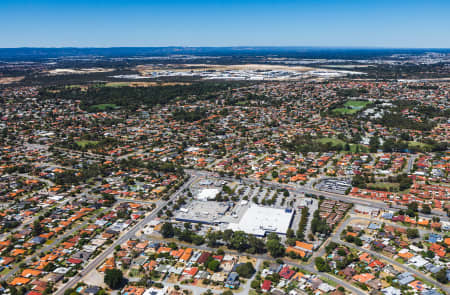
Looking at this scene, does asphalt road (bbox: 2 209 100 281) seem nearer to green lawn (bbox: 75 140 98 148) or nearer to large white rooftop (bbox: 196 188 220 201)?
large white rooftop (bbox: 196 188 220 201)

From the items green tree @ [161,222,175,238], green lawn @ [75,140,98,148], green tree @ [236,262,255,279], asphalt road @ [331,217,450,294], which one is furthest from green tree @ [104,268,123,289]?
green lawn @ [75,140,98,148]

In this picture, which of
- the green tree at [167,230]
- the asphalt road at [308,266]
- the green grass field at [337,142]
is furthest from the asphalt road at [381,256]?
the green grass field at [337,142]

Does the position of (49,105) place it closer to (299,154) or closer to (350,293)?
(299,154)

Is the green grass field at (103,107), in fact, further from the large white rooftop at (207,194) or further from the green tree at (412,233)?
the green tree at (412,233)

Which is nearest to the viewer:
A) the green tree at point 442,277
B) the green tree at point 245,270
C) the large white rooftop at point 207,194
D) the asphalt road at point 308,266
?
the asphalt road at point 308,266

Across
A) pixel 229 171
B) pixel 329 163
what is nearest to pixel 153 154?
pixel 229 171

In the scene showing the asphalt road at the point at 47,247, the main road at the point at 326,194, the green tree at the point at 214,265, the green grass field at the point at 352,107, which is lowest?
the asphalt road at the point at 47,247

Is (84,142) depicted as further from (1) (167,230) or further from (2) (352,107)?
(2) (352,107)

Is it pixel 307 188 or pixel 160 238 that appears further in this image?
pixel 307 188
